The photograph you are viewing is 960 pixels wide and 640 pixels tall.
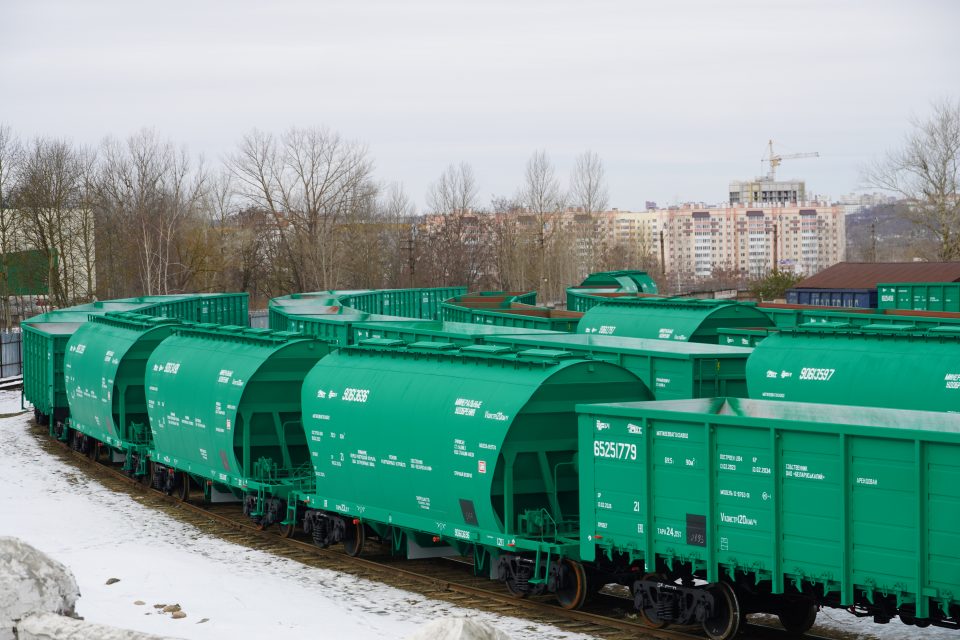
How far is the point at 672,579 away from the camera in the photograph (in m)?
14.7

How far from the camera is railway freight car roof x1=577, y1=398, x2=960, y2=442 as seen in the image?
12945 millimetres

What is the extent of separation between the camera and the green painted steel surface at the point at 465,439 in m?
16.5

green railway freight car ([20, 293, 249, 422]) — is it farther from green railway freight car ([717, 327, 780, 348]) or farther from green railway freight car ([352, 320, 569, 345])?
green railway freight car ([717, 327, 780, 348])

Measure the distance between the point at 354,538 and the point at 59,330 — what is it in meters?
24.9

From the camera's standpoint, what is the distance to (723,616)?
1427 cm

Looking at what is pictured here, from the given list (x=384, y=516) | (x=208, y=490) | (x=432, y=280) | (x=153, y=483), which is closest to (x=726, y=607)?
(x=384, y=516)

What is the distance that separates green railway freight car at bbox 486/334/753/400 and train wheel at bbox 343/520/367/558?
4.63 meters

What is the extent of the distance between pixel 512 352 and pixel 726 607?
5611 mm

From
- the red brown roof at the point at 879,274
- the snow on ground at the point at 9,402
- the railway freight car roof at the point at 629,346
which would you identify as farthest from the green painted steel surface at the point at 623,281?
the railway freight car roof at the point at 629,346

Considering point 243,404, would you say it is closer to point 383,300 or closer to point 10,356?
point 383,300

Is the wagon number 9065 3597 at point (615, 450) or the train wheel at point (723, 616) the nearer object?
the train wheel at point (723, 616)

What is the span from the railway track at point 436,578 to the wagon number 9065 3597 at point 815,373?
6344 mm

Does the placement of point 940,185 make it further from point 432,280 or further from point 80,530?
point 80,530

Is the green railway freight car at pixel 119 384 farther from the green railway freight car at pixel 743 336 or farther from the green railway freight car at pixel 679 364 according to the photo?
the green railway freight car at pixel 743 336
